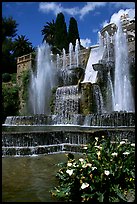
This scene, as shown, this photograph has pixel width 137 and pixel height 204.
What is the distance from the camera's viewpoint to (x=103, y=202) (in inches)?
130

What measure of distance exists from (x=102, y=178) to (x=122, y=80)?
15902 millimetres

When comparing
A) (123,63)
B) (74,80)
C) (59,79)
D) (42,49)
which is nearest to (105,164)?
(123,63)

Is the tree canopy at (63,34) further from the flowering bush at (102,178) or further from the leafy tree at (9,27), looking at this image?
the flowering bush at (102,178)

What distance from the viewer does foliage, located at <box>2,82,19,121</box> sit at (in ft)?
78.8

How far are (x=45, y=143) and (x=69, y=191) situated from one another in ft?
16.0

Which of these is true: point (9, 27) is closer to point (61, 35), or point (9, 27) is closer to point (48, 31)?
point (61, 35)

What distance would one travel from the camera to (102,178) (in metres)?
3.46

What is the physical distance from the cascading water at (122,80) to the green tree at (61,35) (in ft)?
43.9

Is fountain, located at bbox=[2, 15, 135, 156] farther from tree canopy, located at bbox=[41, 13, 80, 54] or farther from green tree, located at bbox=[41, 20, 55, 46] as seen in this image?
green tree, located at bbox=[41, 20, 55, 46]

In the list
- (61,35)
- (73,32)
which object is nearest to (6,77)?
(61,35)

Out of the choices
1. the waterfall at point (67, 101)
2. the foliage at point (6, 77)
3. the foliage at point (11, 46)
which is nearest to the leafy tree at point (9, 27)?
the foliage at point (11, 46)

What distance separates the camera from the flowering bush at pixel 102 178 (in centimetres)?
340

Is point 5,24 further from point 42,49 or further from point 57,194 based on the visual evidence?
point 57,194

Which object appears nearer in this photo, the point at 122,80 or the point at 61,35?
the point at 122,80
